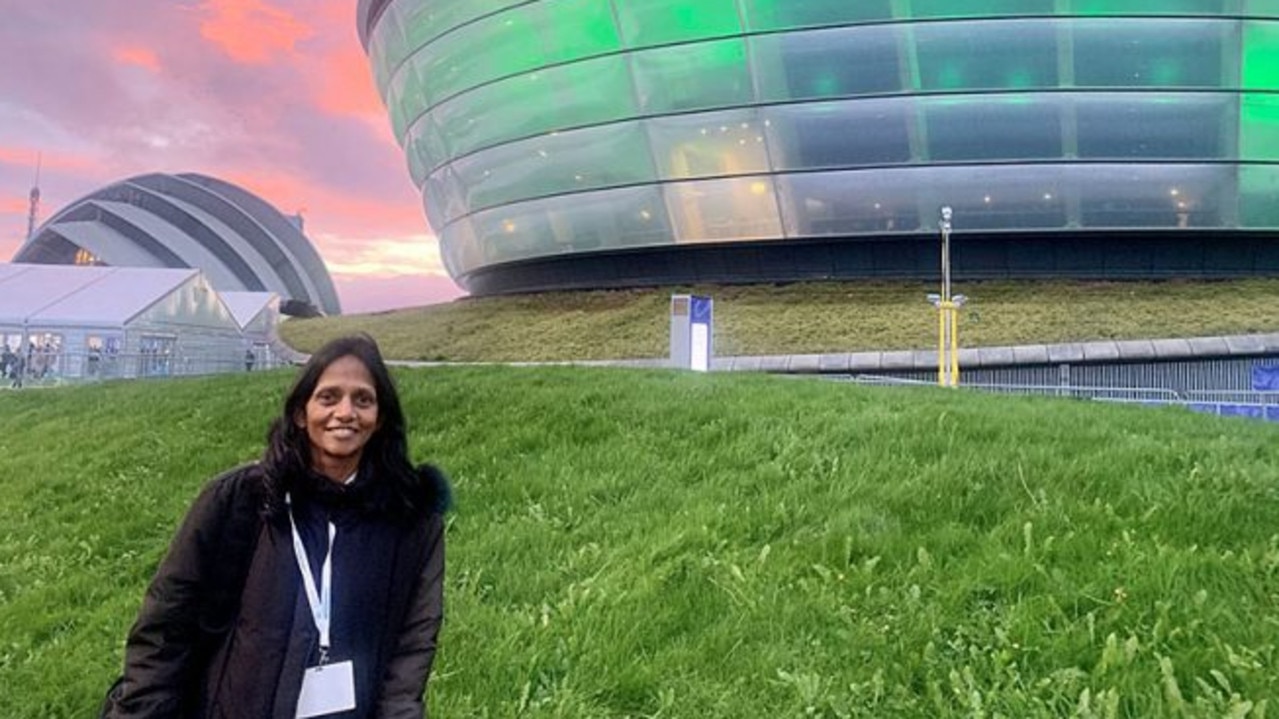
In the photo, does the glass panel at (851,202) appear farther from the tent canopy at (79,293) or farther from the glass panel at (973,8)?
the tent canopy at (79,293)

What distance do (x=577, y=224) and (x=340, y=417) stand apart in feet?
84.3

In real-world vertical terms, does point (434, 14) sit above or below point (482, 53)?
above

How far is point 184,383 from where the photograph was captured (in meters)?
11.7

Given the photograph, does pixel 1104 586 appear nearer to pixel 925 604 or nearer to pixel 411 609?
pixel 925 604

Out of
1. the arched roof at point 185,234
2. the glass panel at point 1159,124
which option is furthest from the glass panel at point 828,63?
the arched roof at point 185,234

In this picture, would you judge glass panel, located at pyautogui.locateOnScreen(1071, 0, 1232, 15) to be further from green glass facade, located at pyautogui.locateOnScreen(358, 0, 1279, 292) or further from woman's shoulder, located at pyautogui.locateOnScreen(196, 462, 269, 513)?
woman's shoulder, located at pyautogui.locateOnScreen(196, 462, 269, 513)

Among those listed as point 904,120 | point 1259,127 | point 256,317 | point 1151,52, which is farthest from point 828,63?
point 256,317

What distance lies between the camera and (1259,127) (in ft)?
73.2

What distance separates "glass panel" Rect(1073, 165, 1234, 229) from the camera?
2244cm

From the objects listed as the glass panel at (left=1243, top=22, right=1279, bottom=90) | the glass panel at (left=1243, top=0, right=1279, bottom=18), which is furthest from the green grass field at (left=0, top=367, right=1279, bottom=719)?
the glass panel at (left=1243, top=0, right=1279, bottom=18)

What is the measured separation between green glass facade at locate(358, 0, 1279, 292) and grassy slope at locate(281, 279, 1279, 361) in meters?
1.75

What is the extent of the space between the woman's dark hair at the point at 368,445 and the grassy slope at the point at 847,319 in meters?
16.6

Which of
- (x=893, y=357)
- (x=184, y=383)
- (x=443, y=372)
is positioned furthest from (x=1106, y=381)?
(x=184, y=383)

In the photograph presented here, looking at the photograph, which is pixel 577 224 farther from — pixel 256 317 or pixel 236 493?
pixel 236 493
